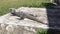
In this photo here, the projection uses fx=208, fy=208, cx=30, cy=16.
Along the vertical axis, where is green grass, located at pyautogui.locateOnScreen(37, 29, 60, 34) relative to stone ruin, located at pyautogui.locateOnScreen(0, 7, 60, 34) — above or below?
below

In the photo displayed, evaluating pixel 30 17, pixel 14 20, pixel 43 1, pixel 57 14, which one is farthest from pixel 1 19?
pixel 43 1

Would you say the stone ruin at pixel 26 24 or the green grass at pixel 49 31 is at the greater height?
the stone ruin at pixel 26 24

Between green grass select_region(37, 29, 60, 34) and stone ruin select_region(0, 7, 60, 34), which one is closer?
green grass select_region(37, 29, 60, 34)

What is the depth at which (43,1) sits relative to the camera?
944cm

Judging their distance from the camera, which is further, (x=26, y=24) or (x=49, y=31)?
(x=26, y=24)

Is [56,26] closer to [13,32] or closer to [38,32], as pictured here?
[38,32]

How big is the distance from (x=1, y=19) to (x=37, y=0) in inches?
175

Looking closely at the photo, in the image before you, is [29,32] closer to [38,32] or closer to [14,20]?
[38,32]

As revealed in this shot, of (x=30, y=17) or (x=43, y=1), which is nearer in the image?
(x=30, y=17)

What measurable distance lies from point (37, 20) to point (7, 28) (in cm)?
80

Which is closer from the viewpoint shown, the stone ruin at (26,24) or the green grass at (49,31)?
the green grass at (49,31)

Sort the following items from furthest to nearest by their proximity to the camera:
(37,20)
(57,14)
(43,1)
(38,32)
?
1. (43,1)
2. (57,14)
3. (37,20)
4. (38,32)

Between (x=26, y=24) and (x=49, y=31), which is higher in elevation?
(x=26, y=24)

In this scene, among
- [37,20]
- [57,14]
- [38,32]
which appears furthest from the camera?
[57,14]
